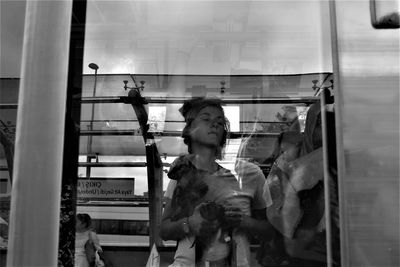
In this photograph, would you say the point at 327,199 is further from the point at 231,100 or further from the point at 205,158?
the point at 231,100

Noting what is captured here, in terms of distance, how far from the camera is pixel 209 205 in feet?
4.69

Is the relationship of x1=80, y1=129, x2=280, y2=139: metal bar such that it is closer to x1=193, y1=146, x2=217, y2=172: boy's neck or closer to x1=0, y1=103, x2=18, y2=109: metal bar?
x1=193, y1=146, x2=217, y2=172: boy's neck

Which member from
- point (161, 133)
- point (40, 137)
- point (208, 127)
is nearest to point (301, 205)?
point (208, 127)

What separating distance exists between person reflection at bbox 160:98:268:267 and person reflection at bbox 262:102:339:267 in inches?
3.1

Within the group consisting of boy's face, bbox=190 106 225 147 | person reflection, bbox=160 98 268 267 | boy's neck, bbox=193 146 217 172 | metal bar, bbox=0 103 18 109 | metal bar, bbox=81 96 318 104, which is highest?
metal bar, bbox=81 96 318 104

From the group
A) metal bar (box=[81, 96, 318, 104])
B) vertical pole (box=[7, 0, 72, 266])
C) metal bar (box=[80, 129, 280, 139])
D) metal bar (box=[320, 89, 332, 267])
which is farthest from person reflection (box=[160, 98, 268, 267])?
vertical pole (box=[7, 0, 72, 266])

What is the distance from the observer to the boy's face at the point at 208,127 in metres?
1.67

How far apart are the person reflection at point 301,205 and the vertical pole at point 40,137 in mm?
614

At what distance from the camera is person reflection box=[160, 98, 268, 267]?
141 centimetres

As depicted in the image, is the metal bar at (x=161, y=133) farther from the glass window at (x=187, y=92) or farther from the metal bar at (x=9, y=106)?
the metal bar at (x=9, y=106)

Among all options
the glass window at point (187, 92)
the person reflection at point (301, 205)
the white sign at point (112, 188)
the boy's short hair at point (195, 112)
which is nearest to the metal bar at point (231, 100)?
the glass window at point (187, 92)

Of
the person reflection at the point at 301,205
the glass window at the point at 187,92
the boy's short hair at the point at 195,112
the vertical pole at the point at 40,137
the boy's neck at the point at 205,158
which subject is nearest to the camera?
the vertical pole at the point at 40,137

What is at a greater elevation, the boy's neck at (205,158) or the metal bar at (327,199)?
the boy's neck at (205,158)

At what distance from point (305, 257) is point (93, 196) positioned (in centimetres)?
109
